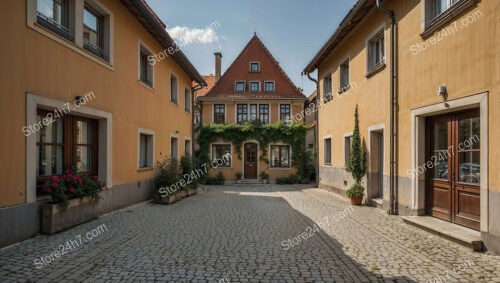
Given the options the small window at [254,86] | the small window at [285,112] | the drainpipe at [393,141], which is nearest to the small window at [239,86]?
the small window at [254,86]

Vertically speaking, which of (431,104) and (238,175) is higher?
(431,104)

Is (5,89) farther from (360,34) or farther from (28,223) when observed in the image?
(360,34)

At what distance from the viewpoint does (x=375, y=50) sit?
10.5m

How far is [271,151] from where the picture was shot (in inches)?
901

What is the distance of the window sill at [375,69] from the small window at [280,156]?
1284 centimetres

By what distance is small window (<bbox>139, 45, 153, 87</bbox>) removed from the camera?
37.1 feet

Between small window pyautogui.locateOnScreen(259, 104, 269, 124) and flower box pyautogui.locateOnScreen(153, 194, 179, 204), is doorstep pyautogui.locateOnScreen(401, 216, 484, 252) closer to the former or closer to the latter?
flower box pyautogui.locateOnScreen(153, 194, 179, 204)

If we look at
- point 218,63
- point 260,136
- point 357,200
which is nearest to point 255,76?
point 218,63

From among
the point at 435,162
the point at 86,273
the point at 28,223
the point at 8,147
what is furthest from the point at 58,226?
the point at 435,162

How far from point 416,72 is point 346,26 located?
4.29 metres

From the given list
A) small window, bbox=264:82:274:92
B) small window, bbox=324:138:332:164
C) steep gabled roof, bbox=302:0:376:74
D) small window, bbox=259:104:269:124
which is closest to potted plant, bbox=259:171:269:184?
small window, bbox=259:104:269:124

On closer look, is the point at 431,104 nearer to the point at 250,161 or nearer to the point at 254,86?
the point at 250,161

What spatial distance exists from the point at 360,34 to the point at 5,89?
10.3 metres

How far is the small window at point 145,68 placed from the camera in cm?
1130
